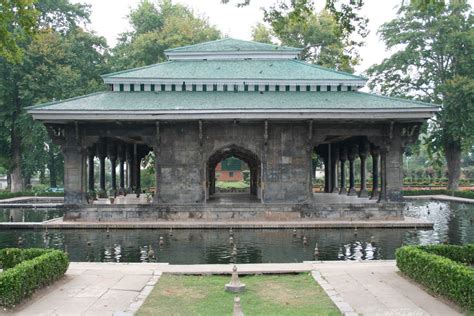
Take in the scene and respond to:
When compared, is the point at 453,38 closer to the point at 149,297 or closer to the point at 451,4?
the point at 451,4

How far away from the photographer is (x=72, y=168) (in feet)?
82.9

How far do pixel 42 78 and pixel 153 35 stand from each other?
1183 centimetres

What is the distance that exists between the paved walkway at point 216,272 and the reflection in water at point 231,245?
7.81 feet

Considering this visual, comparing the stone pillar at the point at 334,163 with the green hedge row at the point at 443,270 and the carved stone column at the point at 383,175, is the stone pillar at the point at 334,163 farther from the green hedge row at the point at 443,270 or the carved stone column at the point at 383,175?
the green hedge row at the point at 443,270

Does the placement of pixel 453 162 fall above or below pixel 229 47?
Result: below

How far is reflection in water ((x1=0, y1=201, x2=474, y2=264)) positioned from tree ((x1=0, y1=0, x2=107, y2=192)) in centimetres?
2345

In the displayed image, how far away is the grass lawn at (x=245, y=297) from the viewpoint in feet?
30.4

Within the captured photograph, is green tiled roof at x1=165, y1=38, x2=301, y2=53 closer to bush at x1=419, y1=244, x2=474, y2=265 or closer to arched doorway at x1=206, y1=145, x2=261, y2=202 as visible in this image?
arched doorway at x1=206, y1=145, x2=261, y2=202

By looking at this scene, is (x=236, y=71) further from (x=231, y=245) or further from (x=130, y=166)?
(x=130, y=166)

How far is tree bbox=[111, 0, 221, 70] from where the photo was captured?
4834cm

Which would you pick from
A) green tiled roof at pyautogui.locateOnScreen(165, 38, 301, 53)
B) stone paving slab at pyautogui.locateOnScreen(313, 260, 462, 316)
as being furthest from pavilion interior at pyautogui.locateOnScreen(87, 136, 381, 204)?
stone paving slab at pyautogui.locateOnScreen(313, 260, 462, 316)

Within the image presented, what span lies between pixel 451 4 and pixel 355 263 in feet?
126

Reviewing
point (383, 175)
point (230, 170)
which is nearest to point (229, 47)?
point (383, 175)

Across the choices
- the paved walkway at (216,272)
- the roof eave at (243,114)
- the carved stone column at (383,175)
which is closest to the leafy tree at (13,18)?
the paved walkway at (216,272)
